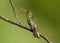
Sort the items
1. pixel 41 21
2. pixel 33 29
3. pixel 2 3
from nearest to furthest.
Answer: pixel 33 29, pixel 2 3, pixel 41 21

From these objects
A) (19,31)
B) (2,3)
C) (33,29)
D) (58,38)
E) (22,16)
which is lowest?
(58,38)

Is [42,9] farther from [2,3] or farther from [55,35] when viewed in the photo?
[2,3]

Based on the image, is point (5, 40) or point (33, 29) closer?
point (33, 29)

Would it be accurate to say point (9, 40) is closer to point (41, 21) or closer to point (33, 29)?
point (41, 21)

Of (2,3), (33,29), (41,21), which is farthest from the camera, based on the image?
(41,21)

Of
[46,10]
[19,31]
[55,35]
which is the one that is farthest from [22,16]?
[55,35]

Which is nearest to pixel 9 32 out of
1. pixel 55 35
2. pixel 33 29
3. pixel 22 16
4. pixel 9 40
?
pixel 9 40

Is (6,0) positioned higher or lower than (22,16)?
higher
